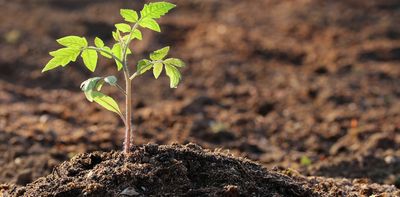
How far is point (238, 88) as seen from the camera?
722 cm

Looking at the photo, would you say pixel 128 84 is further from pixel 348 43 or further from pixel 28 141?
pixel 348 43

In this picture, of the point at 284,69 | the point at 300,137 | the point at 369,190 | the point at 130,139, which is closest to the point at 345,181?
the point at 369,190

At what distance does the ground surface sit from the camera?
17.1 ft

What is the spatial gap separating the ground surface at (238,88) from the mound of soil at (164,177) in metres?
1.32

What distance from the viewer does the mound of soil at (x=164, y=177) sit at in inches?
105

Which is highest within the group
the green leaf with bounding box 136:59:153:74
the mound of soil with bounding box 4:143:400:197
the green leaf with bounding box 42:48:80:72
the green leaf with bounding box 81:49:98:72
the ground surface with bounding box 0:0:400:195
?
the ground surface with bounding box 0:0:400:195

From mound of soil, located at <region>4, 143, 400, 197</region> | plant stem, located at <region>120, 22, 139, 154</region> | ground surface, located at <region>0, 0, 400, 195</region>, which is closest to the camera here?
mound of soil, located at <region>4, 143, 400, 197</region>

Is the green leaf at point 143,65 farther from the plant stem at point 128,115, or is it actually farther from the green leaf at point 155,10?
the green leaf at point 155,10

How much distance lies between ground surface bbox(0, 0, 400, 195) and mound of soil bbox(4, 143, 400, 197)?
132cm

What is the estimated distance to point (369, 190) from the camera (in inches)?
133

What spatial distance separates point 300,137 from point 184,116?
3.48ft

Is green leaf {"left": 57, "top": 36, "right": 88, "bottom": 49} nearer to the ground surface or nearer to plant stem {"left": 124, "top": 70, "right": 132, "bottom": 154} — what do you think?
plant stem {"left": 124, "top": 70, "right": 132, "bottom": 154}

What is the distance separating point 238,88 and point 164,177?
4.55m

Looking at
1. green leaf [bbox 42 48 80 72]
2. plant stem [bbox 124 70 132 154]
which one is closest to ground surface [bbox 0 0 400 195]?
plant stem [bbox 124 70 132 154]
